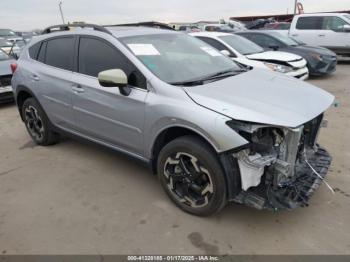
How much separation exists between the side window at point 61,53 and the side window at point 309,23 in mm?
11085

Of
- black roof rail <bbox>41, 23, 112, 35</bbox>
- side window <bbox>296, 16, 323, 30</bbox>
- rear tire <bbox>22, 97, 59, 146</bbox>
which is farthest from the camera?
side window <bbox>296, 16, 323, 30</bbox>

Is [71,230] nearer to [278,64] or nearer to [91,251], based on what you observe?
[91,251]

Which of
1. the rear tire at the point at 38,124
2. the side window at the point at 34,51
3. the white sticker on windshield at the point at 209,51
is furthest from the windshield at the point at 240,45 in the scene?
the rear tire at the point at 38,124

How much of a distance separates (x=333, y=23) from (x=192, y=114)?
11.6 metres

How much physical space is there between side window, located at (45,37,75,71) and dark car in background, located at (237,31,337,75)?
6623mm

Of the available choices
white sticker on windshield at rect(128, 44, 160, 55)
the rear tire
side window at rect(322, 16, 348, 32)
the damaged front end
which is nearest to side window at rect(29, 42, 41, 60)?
the rear tire

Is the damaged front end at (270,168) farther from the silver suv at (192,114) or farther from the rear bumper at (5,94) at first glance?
the rear bumper at (5,94)

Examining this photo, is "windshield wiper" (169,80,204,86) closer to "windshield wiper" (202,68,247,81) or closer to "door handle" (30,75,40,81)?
"windshield wiper" (202,68,247,81)

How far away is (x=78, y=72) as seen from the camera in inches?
148

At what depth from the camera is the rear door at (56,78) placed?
3.91 m

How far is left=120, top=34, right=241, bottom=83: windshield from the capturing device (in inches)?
124

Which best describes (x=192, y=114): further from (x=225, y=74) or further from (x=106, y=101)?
(x=106, y=101)

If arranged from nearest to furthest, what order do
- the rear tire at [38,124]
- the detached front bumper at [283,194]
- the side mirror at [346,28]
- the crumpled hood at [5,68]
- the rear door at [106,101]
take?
1. the detached front bumper at [283,194]
2. the rear door at [106,101]
3. the rear tire at [38,124]
4. the crumpled hood at [5,68]
5. the side mirror at [346,28]

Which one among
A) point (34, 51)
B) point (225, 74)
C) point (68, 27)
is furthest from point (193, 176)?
point (34, 51)
